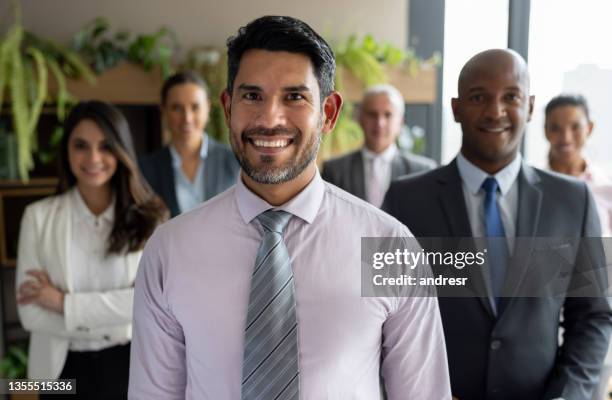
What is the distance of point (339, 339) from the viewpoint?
3.35 ft

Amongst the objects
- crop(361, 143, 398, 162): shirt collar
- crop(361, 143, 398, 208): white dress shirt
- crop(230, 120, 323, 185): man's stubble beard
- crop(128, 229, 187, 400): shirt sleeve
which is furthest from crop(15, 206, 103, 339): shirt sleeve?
crop(361, 143, 398, 162): shirt collar

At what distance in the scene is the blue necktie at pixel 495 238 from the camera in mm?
1178

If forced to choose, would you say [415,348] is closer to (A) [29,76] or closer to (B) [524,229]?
(B) [524,229]

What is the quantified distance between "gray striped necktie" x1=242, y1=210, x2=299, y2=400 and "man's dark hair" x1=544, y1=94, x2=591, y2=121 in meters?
0.86

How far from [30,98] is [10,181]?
1.44ft

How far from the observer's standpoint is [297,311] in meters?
1.04

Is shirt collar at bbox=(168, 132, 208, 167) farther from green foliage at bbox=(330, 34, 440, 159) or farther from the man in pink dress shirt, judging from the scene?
the man in pink dress shirt

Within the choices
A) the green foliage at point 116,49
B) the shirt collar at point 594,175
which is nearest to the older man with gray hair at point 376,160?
the shirt collar at point 594,175

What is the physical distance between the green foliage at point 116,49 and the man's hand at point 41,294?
1617mm

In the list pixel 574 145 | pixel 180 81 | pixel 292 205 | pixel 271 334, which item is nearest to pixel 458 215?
pixel 292 205

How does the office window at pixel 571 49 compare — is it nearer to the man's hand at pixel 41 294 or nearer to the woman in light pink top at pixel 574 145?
the woman in light pink top at pixel 574 145

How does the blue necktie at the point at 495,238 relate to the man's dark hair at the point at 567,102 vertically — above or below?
below

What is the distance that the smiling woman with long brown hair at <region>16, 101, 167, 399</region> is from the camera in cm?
163

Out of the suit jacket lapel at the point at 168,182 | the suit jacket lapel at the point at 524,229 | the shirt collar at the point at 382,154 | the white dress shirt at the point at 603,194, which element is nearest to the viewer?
the suit jacket lapel at the point at 524,229
